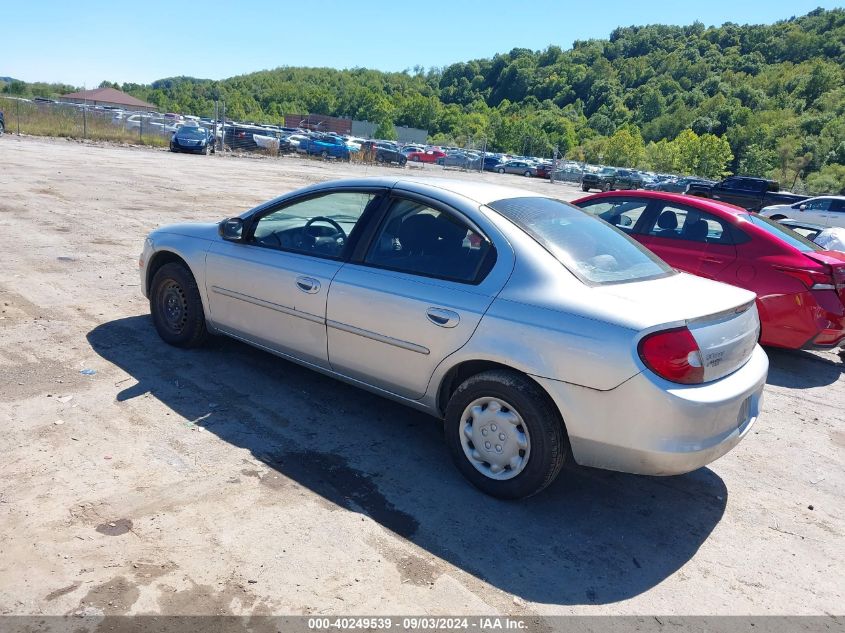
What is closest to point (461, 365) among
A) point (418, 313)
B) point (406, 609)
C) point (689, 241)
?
point (418, 313)

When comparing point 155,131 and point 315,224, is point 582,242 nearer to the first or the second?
point 315,224

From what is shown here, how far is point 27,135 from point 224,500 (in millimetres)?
36346

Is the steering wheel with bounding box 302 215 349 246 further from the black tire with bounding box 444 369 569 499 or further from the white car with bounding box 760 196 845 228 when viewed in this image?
the white car with bounding box 760 196 845 228

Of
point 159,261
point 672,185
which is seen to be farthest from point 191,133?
point 159,261

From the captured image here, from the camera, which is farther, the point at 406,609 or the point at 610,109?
the point at 610,109

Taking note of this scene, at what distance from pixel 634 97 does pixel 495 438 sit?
16514cm

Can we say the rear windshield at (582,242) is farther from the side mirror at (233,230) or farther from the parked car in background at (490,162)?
the parked car in background at (490,162)

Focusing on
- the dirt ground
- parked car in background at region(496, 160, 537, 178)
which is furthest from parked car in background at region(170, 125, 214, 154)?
the dirt ground

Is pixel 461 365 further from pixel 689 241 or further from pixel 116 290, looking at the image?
pixel 116 290

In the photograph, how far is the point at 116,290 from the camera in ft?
23.6

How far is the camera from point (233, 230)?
16.4 feet

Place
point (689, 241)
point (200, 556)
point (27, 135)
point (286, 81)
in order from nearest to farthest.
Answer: point (200, 556) → point (689, 241) → point (27, 135) → point (286, 81)

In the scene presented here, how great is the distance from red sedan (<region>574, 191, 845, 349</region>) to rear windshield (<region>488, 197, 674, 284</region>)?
278 centimetres

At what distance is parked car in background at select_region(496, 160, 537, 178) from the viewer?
54906mm
